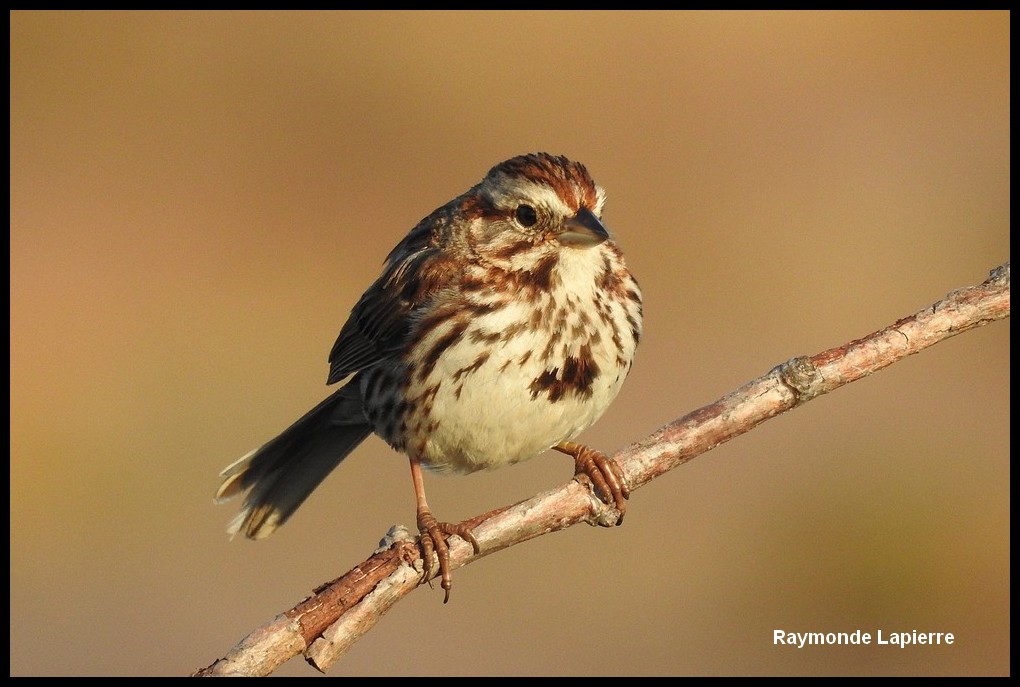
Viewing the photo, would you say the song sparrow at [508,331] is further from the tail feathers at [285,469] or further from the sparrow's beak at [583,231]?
the tail feathers at [285,469]

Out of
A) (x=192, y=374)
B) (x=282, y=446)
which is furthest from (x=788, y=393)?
(x=192, y=374)

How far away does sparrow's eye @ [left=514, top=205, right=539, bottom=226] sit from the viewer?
5570 mm

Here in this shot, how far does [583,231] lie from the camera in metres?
5.45

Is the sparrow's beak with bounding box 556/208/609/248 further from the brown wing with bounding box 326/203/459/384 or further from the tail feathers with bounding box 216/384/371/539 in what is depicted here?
the tail feathers with bounding box 216/384/371/539

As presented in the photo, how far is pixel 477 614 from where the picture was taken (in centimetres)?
926

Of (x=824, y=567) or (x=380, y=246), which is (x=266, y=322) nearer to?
(x=380, y=246)

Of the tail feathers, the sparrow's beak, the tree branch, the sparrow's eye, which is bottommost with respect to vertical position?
the tree branch

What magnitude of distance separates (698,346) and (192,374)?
421cm

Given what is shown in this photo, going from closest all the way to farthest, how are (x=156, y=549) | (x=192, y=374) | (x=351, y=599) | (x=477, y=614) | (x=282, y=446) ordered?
(x=351, y=599) < (x=282, y=446) < (x=477, y=614) < (x=156, y=549) < (x=192, y=374)

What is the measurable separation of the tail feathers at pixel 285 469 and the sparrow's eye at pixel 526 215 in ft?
4.70

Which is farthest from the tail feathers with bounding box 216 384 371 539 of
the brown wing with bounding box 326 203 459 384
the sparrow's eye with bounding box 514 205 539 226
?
the sparrow's eye with bounding box 514 205 539 226

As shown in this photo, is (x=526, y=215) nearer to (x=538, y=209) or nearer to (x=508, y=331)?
(x=538, y=209)

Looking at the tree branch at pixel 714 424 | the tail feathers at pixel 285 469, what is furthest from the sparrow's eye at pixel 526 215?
the tail feathers at pixel 285 469

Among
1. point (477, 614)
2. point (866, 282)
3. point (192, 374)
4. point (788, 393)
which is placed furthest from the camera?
point (866, 282)
